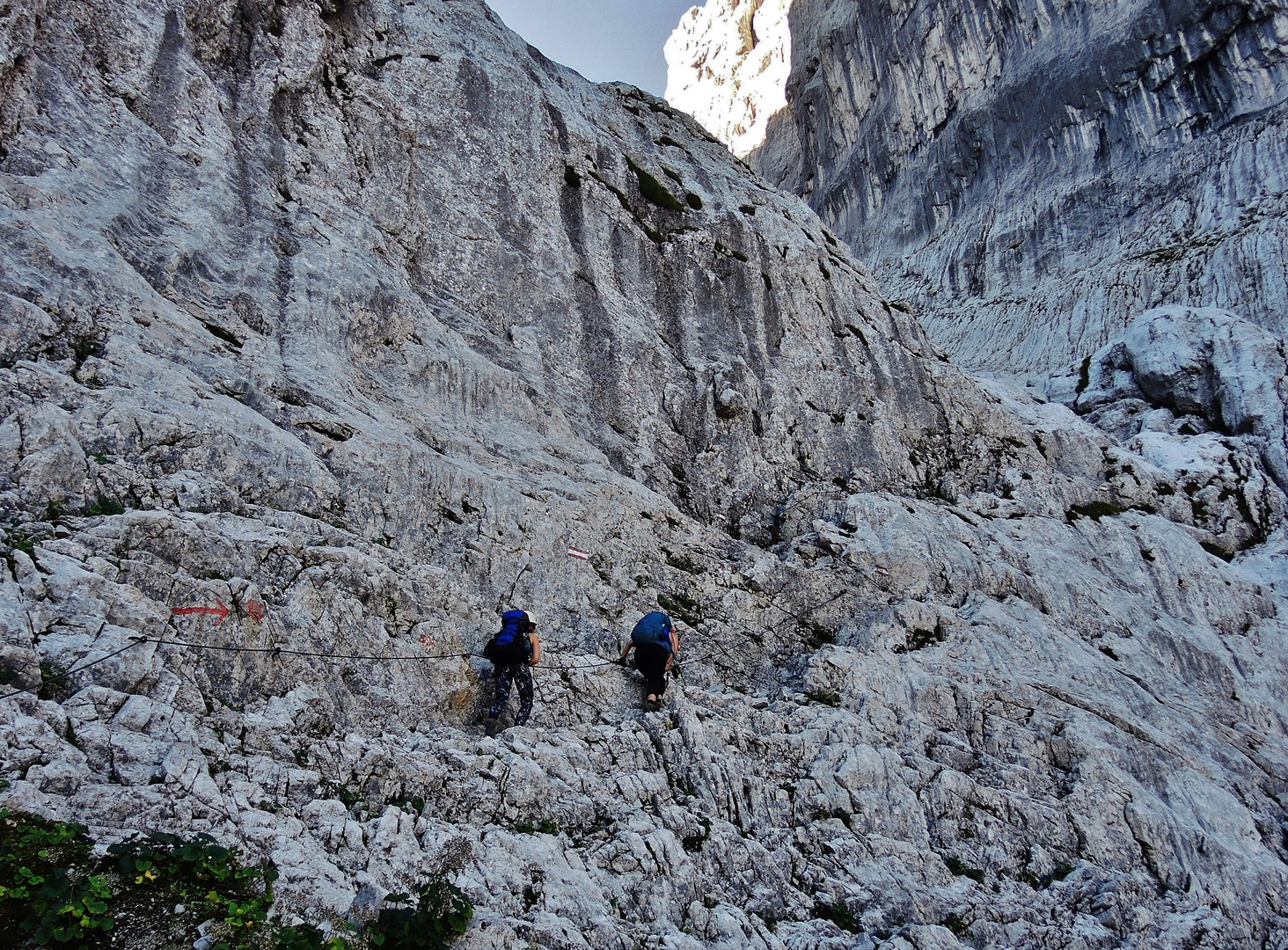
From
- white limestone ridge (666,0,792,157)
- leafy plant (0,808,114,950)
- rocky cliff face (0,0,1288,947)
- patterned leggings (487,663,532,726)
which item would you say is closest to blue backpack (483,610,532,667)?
patterned leggings (487,663,532,726)

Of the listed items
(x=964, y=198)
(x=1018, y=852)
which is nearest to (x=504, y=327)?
(x=1018, y=852)

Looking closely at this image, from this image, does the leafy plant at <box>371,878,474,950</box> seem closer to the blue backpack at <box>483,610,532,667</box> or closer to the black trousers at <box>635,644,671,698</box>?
the blue backpack at <box>483,610,532,667</box>

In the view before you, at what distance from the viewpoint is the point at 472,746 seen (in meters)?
11.3

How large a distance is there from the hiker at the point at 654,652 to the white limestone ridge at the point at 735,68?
265ft

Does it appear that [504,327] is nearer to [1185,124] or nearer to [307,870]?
[307,870]

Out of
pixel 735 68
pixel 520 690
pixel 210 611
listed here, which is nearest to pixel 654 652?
pixel 520 690

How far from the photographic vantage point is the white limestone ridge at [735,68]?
87.1 metres

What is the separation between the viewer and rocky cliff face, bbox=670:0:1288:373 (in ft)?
153

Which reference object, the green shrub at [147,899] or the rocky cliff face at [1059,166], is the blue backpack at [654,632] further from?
the rocky cliff face at [1059,166]

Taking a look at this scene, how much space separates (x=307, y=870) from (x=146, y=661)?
3448mm

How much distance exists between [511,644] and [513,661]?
10.6 inches

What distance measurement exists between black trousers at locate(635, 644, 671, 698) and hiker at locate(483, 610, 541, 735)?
227 centimetres

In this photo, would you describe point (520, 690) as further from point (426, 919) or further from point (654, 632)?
point (426, 919)

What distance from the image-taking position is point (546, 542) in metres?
16.9
